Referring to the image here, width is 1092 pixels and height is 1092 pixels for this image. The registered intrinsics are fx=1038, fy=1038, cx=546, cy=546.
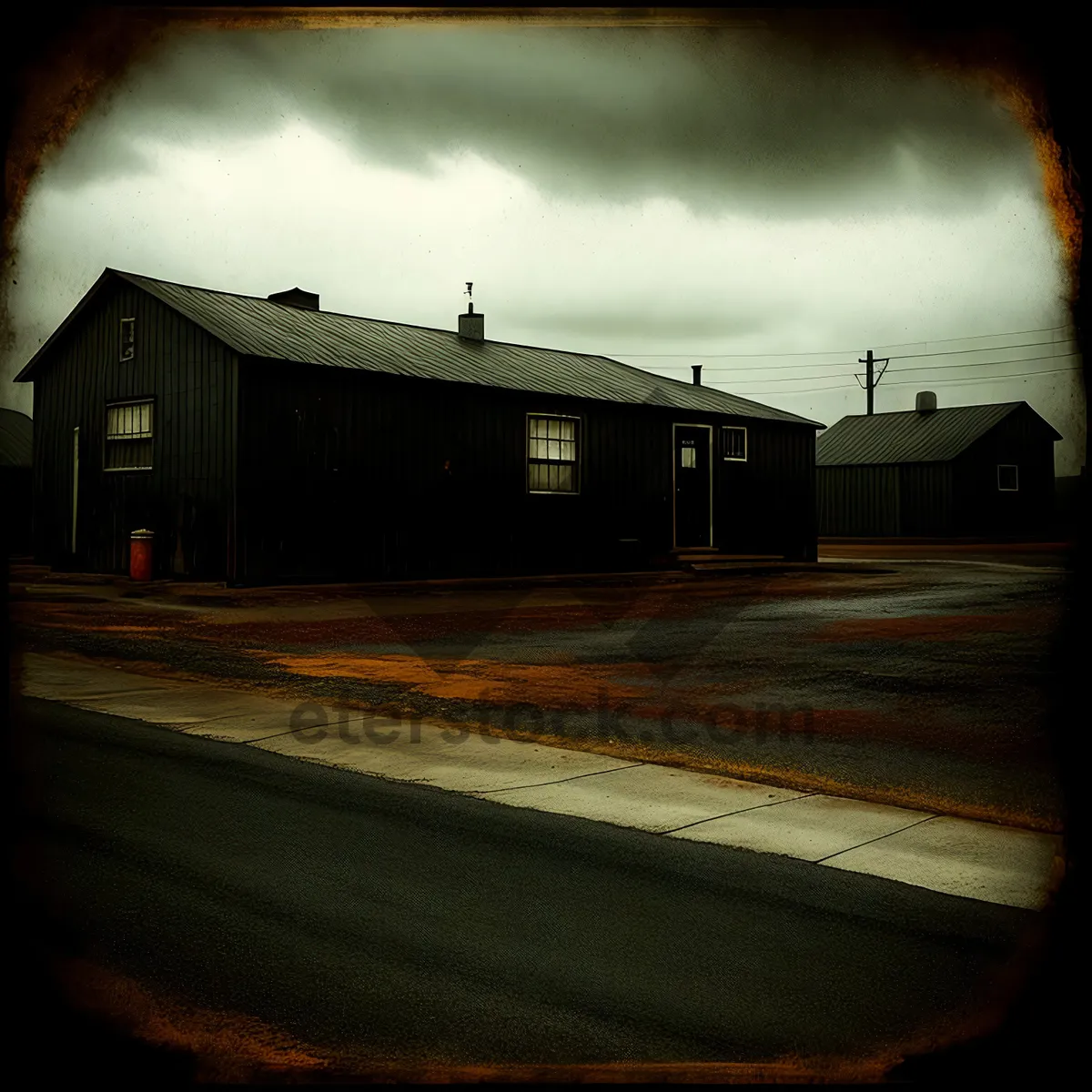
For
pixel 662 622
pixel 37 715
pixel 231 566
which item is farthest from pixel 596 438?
pixel 37 715

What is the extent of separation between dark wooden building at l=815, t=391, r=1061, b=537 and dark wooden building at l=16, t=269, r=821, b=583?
20996 mm

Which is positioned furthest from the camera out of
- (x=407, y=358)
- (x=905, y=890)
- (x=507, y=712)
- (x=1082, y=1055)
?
(x=407, y=358)

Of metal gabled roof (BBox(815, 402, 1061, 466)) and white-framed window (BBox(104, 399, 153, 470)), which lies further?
metal gabled roof (BBox(815, 402, 1061, 466))

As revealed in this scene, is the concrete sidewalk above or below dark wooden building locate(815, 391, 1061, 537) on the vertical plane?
below

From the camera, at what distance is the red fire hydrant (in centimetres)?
1967

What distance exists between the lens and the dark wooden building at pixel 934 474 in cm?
4431

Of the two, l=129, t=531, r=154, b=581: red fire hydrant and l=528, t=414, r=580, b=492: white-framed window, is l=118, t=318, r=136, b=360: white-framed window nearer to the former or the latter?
l=129, t=531, r=154, b=581: red fire hydrant

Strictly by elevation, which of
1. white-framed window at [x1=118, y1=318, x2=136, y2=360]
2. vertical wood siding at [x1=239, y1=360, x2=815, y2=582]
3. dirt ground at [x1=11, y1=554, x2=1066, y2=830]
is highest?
white-framed window at [x1=118, y1=318, x2=136, y2=360]

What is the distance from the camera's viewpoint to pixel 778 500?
28.8m

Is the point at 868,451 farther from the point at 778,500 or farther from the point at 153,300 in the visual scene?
the point at 153,300

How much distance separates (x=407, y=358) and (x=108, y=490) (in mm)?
6727

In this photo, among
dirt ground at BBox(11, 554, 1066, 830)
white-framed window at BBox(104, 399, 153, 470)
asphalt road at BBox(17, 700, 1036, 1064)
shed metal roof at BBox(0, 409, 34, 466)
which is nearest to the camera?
shed metal roof at BBox(0, 409, 34, 466)

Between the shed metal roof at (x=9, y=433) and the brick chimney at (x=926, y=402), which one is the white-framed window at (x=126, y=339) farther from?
the brick chimney at (x=926, y=402)

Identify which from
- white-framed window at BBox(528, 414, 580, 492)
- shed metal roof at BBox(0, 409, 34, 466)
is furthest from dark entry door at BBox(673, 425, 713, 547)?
shed metal roof at BBox(0, 409, 34, 466)
